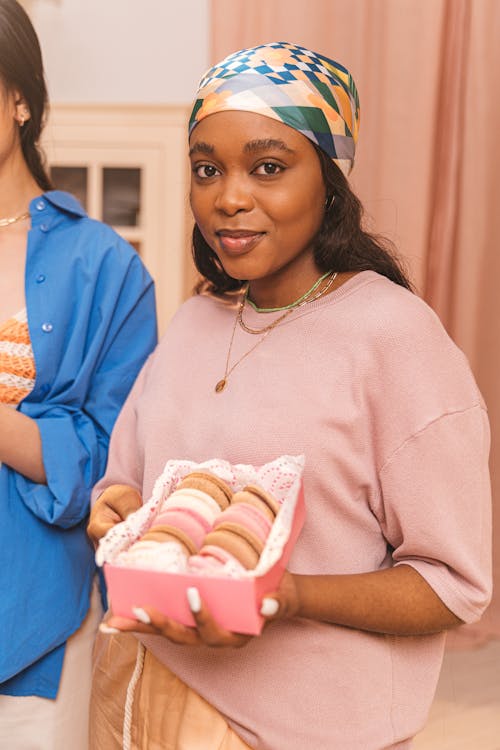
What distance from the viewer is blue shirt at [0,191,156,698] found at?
1268mm

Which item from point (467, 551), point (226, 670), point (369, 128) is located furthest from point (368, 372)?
point (369, 128)

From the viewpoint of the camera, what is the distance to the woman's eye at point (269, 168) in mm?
970

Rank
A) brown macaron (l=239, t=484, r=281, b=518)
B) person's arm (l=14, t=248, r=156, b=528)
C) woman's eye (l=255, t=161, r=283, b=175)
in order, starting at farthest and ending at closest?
person's arm (l=14, t=248, r=156, b=528), woman's eye (l=255, t=161, r=283, b=175), brown macaron (l=239, t=484, r=281, b=518)

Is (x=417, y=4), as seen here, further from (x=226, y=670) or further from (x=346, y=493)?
(x=226, y=670)

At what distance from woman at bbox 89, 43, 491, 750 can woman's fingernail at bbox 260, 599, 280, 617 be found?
6cm

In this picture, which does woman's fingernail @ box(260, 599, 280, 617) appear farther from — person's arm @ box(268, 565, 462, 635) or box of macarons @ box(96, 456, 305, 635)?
person's arm @ box(268, 565, 462, 635)

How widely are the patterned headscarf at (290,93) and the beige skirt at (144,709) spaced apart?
0.67m

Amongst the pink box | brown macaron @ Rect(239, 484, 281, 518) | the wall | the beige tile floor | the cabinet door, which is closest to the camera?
the pink box

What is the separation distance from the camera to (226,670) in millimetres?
982

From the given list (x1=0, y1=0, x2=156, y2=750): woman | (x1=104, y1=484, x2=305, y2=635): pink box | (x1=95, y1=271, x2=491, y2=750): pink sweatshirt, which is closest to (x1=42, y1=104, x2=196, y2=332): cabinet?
(x1=0, y1=0, x2=156, y2=750): woman

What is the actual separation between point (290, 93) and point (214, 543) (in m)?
0.53

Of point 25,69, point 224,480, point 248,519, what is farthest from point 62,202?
point 248,519

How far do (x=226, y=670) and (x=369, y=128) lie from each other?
1.89 meters

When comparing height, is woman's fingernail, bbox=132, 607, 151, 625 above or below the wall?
below
